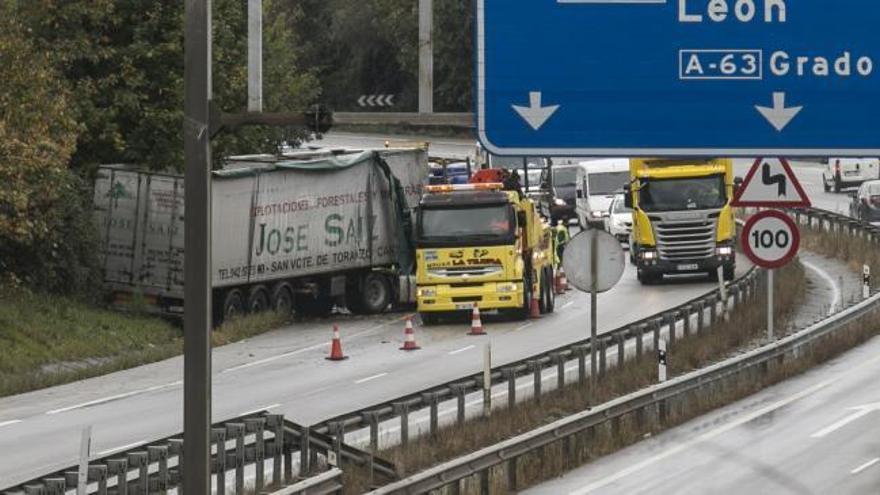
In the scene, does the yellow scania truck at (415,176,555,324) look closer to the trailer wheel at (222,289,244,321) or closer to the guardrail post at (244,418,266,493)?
the trailer wheel at (222,289,244,321)

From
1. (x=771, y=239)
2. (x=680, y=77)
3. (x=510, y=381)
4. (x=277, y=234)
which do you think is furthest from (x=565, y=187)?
(x=680, y=77)

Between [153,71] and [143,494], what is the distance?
29.3 meters

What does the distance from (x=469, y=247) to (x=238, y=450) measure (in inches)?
874

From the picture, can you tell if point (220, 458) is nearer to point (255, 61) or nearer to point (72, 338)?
point (255, 61)

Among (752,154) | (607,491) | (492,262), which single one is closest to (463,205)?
(492,262)

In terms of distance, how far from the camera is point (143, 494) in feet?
59.8

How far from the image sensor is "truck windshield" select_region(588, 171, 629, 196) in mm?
66062

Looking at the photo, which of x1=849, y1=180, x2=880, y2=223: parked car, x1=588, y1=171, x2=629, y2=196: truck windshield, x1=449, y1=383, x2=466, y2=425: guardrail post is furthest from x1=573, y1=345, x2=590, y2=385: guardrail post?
x1=849, y1=180, x2=880, y2=223: parked car

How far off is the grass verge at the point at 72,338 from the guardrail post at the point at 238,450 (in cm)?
1411

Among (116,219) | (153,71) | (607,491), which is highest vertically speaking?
(153,71)

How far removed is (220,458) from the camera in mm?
19703

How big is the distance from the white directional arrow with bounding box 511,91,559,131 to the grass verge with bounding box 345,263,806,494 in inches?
295

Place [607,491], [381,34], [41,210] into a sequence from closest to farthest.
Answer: [607,491] < [41,210] < [381,34]

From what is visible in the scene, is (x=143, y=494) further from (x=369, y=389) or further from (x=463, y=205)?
(x=463, y=205)
